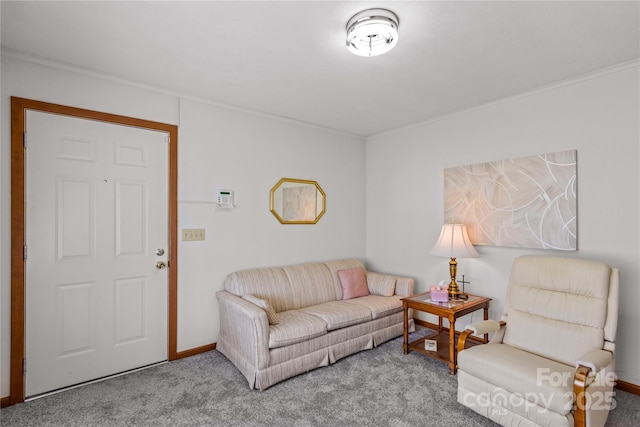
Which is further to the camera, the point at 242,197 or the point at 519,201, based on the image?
the point at 242,197

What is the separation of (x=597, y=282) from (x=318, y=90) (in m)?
2.65

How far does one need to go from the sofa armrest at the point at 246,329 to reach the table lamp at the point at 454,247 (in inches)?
72.9

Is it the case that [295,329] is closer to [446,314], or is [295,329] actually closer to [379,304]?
[379,304]

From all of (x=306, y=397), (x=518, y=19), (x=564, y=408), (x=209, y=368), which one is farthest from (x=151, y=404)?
(x=518, y=19)

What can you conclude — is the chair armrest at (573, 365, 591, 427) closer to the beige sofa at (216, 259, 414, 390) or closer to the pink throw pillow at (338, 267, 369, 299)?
Result: the beige sofa at (216, 259, 414, 390)

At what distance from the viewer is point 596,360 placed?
73.7 inches

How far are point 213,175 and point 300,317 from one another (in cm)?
165

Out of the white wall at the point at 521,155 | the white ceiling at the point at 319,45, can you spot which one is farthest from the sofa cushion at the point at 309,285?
the white ceiling at the point at 319,45

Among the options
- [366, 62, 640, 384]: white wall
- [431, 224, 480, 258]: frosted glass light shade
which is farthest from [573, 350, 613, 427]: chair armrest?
[431, 224, 480, 258]: frosted glass light shade

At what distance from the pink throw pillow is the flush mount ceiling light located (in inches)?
97.7

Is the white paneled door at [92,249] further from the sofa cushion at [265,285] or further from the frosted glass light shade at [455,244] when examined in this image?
the frosted glass light shade at [455,244]

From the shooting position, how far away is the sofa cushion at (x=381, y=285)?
3773 mm

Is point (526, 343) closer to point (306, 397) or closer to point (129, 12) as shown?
point (306, 397)

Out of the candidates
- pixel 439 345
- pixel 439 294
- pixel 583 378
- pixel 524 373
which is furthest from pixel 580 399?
pixel 439 345
